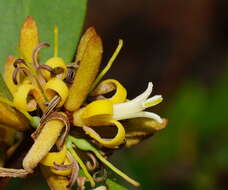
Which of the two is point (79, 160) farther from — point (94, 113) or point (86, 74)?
point (86, 74)

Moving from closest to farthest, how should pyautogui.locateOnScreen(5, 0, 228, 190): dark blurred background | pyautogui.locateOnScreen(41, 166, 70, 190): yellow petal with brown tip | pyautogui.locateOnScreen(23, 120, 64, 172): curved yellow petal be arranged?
1. pyautogui.locateOnScreen(23, 120, 64, 172): curved yellow petal
2. pyautogui.locateOnScreen(41, 166, 70, 190): yellow petal with brown tip
3. pyautogui.locateOnScreen(5, 0, 228, 190): dark blurred background

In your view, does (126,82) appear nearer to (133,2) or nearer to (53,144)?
(133,2)

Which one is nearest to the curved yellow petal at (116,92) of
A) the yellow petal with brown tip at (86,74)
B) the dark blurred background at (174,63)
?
the yellow petal with brown tip at (86,74)

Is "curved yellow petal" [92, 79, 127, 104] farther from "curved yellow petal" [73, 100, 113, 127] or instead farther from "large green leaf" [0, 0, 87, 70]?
"large green leaf" [0, 0, 87, 70]

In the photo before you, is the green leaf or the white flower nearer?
the white flower

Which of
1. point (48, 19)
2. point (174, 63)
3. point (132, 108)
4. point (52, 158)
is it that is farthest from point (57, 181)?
point (174, 63)

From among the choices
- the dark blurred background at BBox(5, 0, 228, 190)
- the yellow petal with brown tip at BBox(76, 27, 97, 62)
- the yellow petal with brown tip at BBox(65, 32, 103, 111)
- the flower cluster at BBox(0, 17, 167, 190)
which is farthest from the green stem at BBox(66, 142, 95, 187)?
the dark blurred background at BBox(5, 0, 228, 190)

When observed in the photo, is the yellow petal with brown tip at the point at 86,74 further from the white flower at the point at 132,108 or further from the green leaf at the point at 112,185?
the green leaf at the point at 112,185

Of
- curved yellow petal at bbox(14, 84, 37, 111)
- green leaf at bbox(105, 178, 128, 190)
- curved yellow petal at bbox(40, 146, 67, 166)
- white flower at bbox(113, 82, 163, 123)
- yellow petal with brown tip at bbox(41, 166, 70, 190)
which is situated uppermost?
curved yellow petal at bbox(14, 84, 37, 111)
